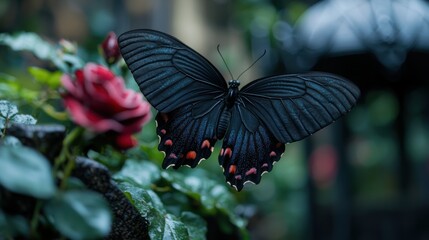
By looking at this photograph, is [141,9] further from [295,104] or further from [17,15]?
[295,104]

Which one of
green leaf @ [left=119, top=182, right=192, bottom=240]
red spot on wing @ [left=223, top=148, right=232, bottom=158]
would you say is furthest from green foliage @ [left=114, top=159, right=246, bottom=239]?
red spot on wing @ [left=223, top=148, right=232, bottom=158]

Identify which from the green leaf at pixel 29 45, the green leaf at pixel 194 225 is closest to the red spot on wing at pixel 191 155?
the green leaf at pixel 194 225

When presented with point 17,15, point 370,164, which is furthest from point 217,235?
point 370,164

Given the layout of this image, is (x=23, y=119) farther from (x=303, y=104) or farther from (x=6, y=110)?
(x=303, y=104)

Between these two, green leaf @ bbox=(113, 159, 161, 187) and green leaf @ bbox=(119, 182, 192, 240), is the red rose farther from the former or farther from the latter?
green leaf @ bbox=(113, 159, 161, 187)

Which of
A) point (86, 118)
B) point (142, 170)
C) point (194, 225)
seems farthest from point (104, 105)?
point (142, 170)

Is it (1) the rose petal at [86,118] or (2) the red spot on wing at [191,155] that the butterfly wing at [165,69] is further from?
(1) the rose petal at [86,118]

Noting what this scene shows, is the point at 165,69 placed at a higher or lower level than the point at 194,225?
higher
